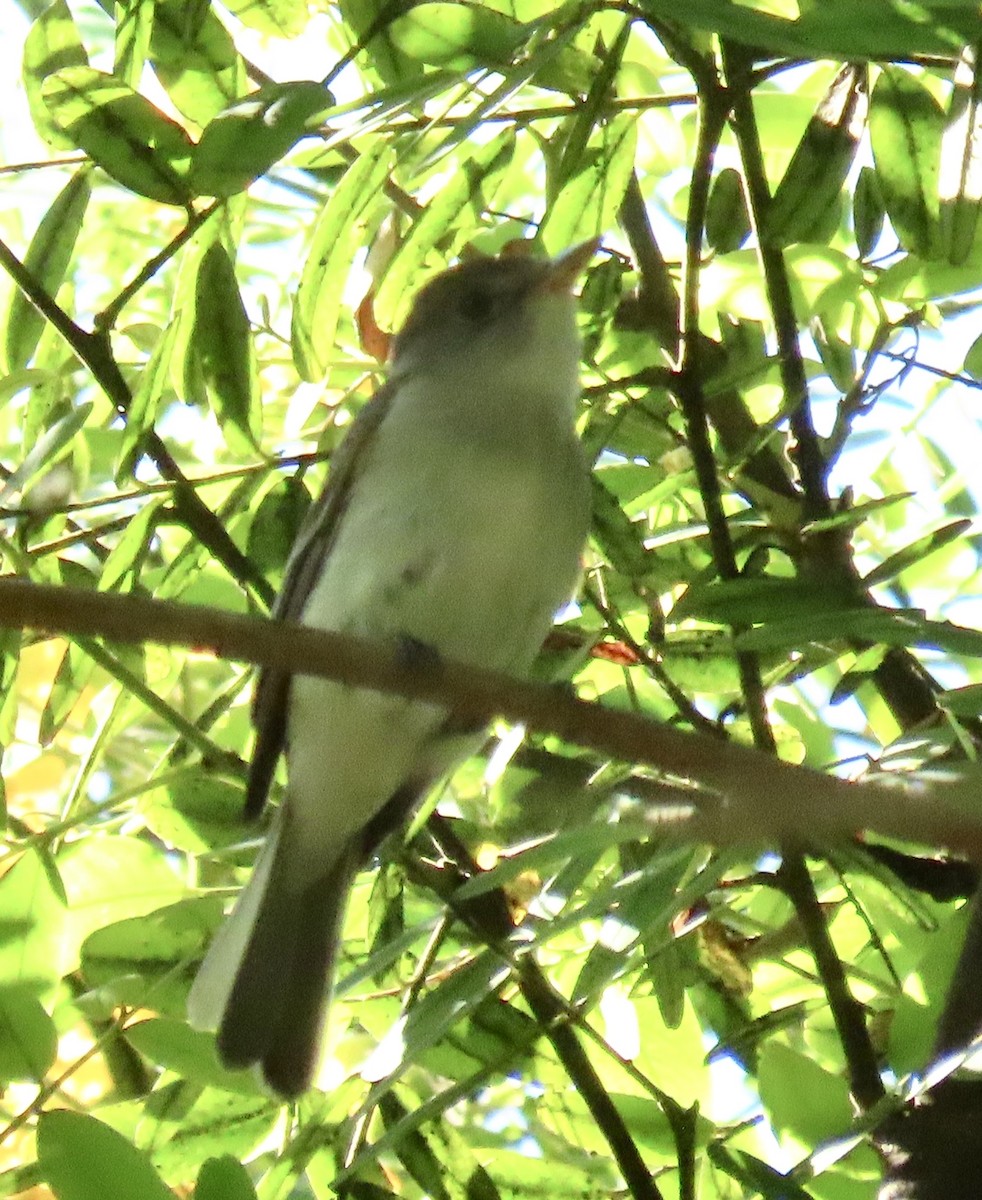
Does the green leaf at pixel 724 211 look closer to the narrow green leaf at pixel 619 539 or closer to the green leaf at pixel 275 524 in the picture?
the narrow green leaf at pixel 619 539

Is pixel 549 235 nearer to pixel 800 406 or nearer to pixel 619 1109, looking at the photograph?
pixel 800 406

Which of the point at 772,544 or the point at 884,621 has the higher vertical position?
the point at 772,544

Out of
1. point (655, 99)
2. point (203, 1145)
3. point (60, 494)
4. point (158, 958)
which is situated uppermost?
point (655, 99)

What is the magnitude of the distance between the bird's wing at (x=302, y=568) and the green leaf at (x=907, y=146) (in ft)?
2.50

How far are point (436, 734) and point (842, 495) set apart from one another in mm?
794

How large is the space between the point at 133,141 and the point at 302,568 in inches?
29.5

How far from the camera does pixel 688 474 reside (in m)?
1.80

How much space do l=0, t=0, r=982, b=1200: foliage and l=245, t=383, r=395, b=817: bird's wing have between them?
44 millimetres

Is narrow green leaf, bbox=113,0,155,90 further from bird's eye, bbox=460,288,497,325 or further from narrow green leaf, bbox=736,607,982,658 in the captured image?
bird's eye, bbox=460,288,497,325

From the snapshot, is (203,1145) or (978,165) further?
(203,1145)

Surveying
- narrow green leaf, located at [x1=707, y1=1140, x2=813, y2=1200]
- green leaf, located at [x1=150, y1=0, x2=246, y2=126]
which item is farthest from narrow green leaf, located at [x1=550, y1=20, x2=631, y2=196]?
narrow green leaf, located at [x1=707, y1=1140, x2=813, y2=1200]

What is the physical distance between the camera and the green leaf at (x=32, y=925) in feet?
5.45

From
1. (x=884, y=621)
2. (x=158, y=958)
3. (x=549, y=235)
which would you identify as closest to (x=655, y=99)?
(x=549, y=235)

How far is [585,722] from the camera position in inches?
48.8
